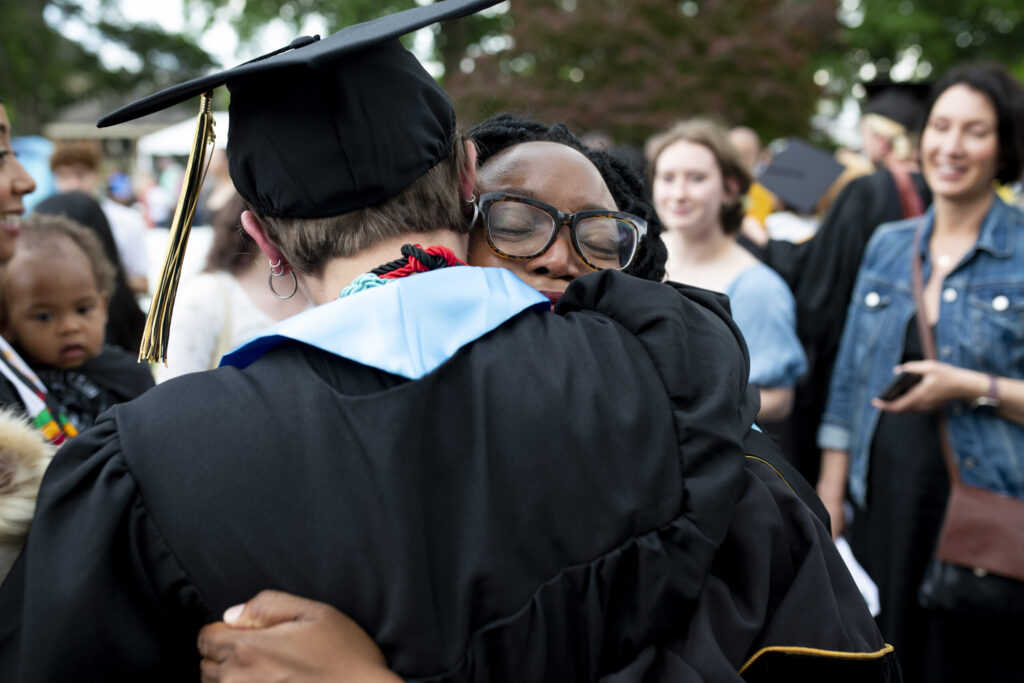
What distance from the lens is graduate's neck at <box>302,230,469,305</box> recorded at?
1315 millimetres

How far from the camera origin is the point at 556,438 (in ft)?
3.92

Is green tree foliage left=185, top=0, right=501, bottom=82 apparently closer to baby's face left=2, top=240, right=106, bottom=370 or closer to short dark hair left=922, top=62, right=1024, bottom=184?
short dark hair left=922, top=62, right=1024, bottom=184

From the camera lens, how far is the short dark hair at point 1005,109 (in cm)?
330

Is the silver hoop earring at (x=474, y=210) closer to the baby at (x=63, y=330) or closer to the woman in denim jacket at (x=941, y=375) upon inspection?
the baby at (x=63, y=330)

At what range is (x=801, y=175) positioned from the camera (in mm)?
6090

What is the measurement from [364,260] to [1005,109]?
117 inches

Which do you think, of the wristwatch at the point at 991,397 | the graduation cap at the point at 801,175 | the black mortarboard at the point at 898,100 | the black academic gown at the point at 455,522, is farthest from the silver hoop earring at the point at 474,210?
the black mortarboard at the point at 898,100

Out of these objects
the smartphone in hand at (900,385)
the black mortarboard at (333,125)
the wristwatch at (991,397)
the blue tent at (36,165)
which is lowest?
the wristwatch at (991,397)

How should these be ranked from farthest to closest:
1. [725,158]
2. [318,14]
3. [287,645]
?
[318,14]
[725,158]
[287,645]

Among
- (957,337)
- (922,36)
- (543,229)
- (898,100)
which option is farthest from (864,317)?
(922,36)

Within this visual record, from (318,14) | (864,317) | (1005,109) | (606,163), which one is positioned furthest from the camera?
(318,14)

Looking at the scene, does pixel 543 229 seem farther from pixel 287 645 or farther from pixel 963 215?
pixel 963 215

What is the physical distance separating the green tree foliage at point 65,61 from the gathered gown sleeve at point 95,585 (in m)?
25.6

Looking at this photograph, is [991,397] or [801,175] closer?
[991,397]
